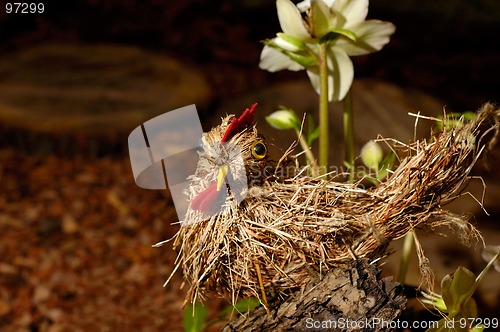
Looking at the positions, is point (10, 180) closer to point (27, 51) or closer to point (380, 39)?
point (27, 51)

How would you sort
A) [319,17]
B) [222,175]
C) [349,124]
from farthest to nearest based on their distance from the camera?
[349,124]
[319,17]
[222,175]

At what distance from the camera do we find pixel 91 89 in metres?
1.54

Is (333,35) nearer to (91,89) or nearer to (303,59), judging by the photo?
(303,59)

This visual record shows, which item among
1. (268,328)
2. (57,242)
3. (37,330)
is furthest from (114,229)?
(268,328)

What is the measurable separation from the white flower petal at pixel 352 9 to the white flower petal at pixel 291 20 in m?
0.04

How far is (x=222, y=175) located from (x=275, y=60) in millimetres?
254

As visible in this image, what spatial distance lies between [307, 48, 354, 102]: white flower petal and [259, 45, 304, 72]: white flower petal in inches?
1.1

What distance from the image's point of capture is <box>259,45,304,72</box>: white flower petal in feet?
2.46

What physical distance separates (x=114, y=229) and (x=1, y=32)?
963mm

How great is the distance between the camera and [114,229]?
1.45 m

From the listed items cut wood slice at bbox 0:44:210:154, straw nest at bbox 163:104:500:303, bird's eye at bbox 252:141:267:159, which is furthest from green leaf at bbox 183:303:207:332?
cut wood slice at bbox 0:44:210:154

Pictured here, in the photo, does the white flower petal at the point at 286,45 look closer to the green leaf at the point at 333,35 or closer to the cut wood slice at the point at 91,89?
the green leaf at the point at 333,35

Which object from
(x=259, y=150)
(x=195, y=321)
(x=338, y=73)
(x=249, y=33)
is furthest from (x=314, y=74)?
(x=249, y=33)

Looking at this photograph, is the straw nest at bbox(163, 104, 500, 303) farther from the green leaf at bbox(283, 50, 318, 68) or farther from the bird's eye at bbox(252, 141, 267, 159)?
the green leaf at bbox(283, 50, 318, 68)
